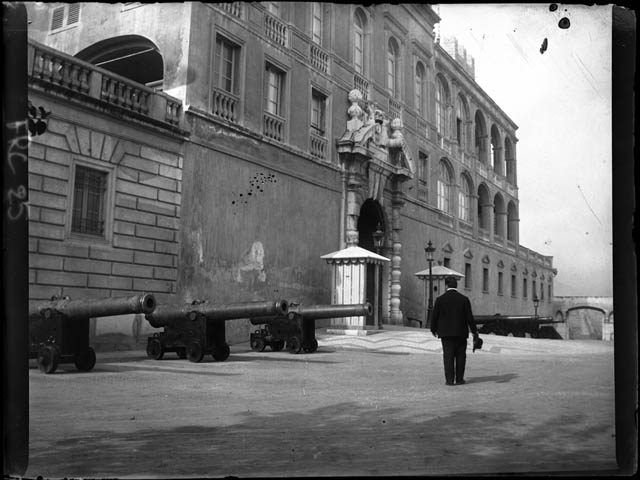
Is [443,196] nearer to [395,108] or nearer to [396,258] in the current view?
[395,108]

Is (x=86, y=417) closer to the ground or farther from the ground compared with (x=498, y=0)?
closer to the ground

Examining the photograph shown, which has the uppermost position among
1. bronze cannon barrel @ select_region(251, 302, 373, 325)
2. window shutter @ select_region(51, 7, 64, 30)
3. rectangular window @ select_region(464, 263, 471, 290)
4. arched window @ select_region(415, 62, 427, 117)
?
arched window @ select_region(415, 62, 427, 117)

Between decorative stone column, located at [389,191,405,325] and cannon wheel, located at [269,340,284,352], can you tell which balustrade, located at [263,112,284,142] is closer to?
cannon wheel, located at [269,340,284,352]

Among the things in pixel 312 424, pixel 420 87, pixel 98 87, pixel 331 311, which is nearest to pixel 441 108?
pixel 420 87

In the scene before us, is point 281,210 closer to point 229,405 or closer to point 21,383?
point 229,405

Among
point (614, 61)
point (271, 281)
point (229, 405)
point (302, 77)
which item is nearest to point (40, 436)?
point (229, 405)

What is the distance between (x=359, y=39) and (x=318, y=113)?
6.25 m

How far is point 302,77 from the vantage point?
46.6 feet

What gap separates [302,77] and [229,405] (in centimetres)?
1007

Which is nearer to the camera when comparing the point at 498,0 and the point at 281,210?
the point at 498,0

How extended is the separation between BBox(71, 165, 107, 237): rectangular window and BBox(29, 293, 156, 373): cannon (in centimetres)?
84

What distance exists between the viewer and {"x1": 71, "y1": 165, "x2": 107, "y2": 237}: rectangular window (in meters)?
6.53

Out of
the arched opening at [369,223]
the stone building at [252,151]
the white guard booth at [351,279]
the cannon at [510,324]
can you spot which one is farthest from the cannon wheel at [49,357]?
the arched opening at [369,223]

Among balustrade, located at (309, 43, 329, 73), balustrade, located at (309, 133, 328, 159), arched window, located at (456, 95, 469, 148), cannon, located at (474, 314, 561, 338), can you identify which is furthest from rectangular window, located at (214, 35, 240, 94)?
cannon, located at (474, 314, 561, 338)
